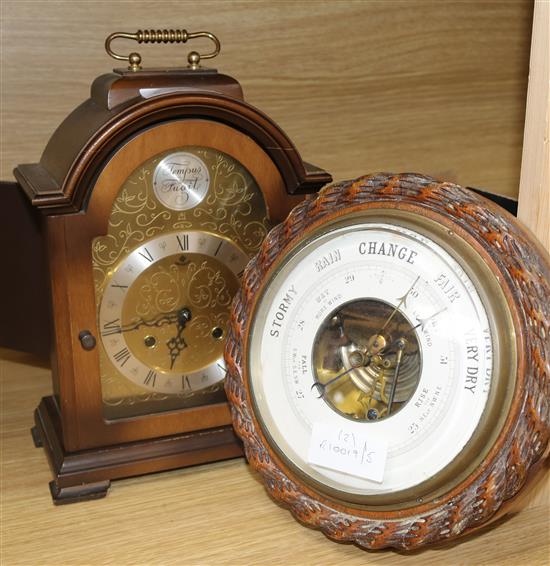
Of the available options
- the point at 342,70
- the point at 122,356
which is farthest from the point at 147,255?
the point at 342,70

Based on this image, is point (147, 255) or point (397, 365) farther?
point (147, 255)

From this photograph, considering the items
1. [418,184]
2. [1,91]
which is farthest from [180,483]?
[1,91]

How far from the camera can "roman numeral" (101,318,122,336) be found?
935mm

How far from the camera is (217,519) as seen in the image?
0.89 metres

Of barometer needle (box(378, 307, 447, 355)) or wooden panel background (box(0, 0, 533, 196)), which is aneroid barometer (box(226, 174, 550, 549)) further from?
wooden panel background (box(0, 0, 533, 196))

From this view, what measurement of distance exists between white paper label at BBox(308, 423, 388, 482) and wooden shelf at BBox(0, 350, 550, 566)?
0.11 m

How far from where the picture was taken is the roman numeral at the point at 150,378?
0.96 m

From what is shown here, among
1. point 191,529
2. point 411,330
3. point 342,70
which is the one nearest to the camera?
point 411,330

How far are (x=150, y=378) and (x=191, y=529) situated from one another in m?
0.18

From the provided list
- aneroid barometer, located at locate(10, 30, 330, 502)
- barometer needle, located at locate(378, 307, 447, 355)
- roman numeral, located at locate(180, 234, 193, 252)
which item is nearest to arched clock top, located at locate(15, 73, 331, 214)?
aneroid barometer, located at locate(10, 30, 330, 502)

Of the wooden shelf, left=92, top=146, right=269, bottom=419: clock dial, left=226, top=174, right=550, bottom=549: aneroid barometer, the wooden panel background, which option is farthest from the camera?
the wooden panel background

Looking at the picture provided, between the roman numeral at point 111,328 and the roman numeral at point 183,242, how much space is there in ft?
0.34

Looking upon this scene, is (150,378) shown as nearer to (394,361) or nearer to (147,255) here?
(147,255)

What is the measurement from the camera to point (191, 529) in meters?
0.87
